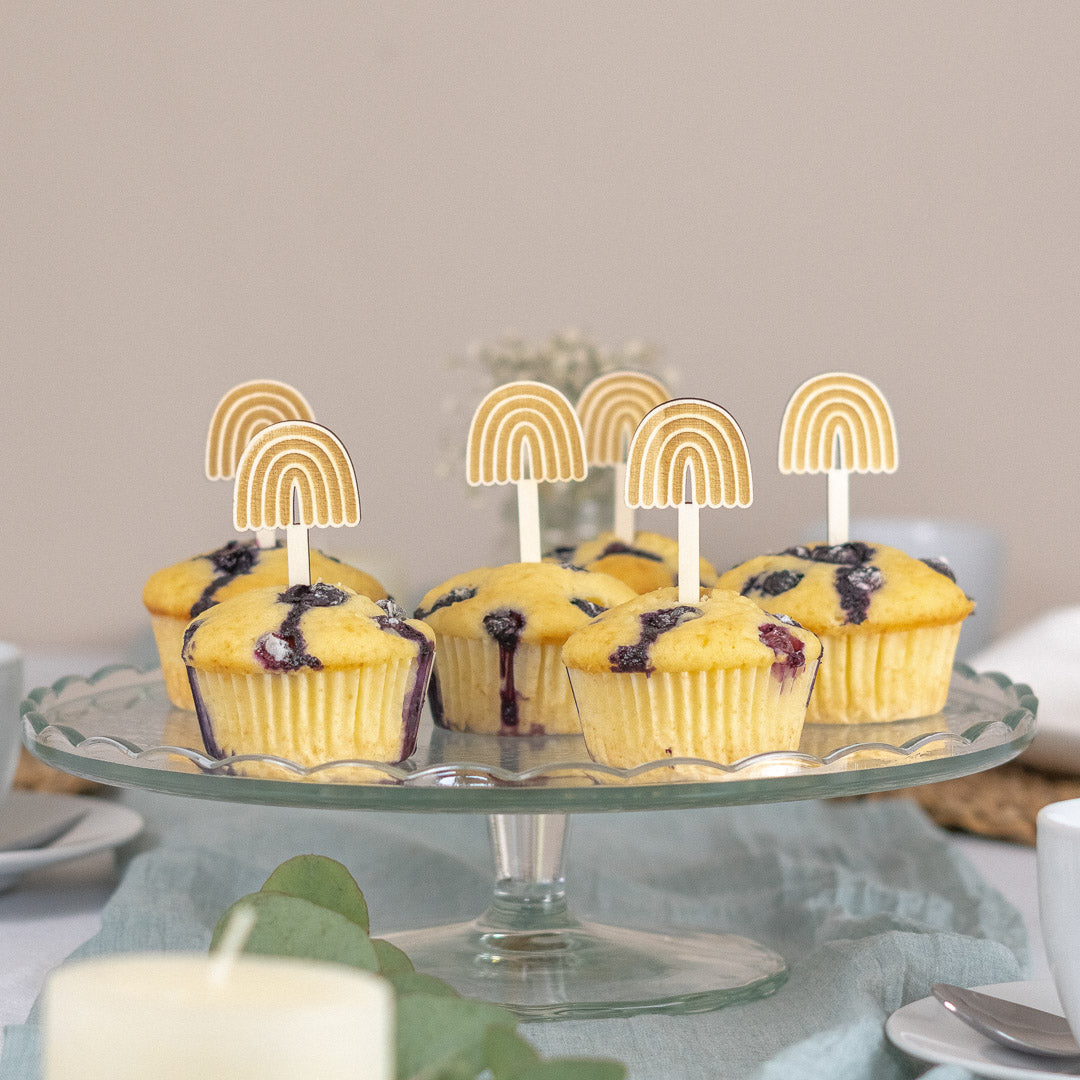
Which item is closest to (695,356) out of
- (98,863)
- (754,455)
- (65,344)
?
(754,455)

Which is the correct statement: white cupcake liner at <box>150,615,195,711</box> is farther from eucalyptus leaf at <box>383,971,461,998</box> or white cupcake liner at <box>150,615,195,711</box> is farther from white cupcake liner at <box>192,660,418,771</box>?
eucalyptus leaf at <box>383,971,461,998</box>

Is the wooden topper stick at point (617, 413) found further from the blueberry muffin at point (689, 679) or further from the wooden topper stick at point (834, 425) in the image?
the blueberry muffin at point (689, 679)

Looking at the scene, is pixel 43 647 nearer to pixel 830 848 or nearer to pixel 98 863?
pixel 98 863

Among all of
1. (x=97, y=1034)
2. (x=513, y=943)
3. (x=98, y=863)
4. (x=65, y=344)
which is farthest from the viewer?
(x=65, y=344)

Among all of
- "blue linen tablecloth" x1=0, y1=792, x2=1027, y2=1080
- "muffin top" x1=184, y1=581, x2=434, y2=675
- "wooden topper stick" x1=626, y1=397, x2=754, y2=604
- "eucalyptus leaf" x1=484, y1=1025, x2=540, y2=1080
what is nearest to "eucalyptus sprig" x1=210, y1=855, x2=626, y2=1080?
"eucalyptus leaf" x1=484, y1=1025, x2=540, y2=1080

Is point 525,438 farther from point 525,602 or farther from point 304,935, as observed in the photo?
point 304,935

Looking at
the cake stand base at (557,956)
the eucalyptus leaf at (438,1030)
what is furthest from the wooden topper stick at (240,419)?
the eucalyptus leaf at (438,1030)
